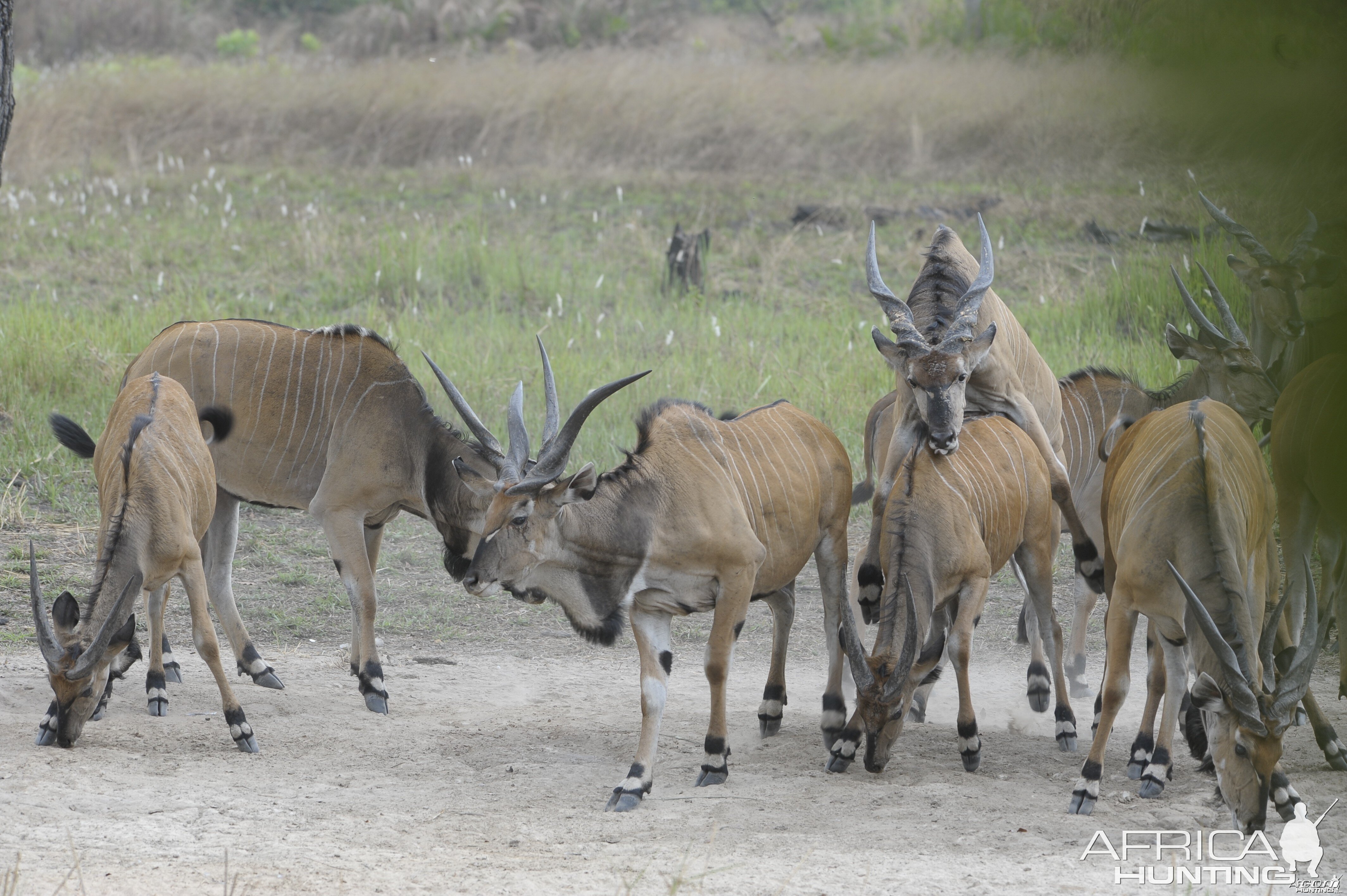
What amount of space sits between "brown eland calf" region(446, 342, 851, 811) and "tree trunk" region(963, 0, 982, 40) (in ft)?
7.12

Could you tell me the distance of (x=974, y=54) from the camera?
202 centimetres

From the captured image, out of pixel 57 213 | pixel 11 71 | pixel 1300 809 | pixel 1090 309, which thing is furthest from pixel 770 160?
pixel 1300 809

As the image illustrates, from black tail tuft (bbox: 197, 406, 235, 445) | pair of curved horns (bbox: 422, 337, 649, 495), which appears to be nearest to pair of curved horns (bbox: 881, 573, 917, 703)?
pair of curved horns (bbox: 422, 337, 649, 495)

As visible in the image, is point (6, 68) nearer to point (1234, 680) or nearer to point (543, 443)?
point (543, 443)

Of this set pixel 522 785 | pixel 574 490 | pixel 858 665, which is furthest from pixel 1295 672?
pixel 522 785

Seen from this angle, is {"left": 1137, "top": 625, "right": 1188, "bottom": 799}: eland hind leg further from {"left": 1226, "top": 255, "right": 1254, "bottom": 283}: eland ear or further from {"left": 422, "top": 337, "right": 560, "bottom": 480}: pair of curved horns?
{"left": 422, "top": 337, "right": 560, "bottom": 480}: pair of curved horns

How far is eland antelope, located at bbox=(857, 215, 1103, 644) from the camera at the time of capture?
16.8 ft

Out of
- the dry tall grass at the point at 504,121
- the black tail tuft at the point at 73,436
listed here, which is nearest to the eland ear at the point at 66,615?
the black tail tuft at the point at 73,436

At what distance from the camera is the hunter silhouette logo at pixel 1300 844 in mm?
3873

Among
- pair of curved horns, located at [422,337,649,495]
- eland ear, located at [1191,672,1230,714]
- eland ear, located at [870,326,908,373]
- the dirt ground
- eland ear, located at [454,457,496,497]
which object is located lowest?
the dirt ground

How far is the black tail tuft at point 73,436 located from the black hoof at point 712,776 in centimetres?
280

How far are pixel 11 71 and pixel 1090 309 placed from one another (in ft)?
25.7

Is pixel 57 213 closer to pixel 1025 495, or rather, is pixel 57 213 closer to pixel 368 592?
pixel 368 592

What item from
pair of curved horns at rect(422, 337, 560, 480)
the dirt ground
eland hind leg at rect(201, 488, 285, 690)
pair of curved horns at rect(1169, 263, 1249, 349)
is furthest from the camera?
eland hind leg at rect(201, 488, 285, 690)
